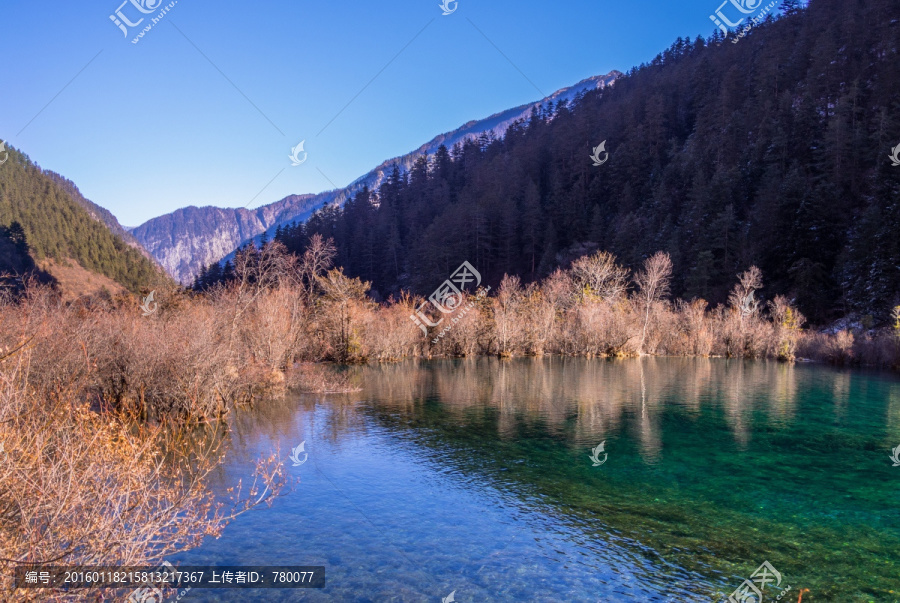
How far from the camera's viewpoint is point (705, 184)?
260 feet

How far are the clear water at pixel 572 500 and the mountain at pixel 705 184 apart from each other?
43.5m

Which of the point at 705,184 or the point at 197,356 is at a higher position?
the point at 705,184

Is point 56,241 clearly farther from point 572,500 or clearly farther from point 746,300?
point 572,500

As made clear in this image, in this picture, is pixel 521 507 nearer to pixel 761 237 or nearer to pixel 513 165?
pixel 761 237

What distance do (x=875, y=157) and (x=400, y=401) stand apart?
68.0 m

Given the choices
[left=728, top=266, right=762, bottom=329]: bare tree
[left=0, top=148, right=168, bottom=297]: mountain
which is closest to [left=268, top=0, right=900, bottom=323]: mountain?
[left=728, top=266, right=762, bottom=329]: bare tree

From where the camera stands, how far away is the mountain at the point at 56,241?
9225 centimetres

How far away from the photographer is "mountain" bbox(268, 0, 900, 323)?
61562 millimetres

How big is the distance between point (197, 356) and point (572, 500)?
44.2 feet
